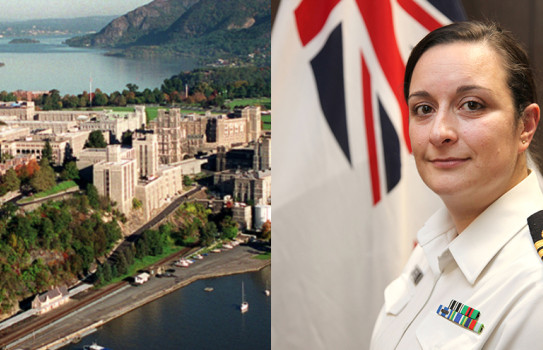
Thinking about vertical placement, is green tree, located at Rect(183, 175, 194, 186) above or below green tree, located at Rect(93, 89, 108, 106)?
below

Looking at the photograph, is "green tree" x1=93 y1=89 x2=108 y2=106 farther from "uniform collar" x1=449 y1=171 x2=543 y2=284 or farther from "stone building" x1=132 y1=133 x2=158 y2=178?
"uniform collar" x1=449 y1=171 x2=543 y2=284

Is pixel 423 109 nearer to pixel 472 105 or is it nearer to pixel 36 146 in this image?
pixel 472 105

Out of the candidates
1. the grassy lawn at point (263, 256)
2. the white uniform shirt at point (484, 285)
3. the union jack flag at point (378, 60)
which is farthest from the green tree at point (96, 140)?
the white uniform shirt at point (484, 285)

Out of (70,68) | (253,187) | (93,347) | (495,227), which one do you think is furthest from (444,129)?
(70,68)

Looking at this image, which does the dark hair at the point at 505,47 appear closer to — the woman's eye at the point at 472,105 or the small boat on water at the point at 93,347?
the woman's eye at the point at 472,105

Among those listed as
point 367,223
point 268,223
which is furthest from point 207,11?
point 367,223

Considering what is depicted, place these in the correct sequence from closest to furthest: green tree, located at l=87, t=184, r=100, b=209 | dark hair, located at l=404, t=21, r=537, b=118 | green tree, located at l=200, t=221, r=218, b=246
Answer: dark hair, located at l=404, t=21, r=537, b=118
green tree, located at l=87, t=184, r=100, b=209
green tree, located at l=200, t=221, r=218, b=246

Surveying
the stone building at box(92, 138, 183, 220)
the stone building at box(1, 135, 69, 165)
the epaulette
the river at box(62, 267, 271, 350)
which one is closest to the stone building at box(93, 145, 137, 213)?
the stone building at box(92, 138, 183, 220)
